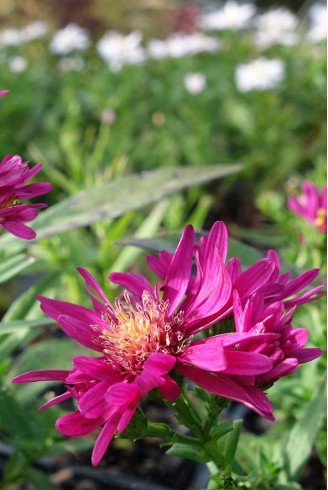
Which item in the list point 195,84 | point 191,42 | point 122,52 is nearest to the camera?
point 195,84

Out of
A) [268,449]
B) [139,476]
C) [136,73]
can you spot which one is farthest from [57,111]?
[268,449]

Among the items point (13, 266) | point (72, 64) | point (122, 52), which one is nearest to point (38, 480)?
point (13, 266)

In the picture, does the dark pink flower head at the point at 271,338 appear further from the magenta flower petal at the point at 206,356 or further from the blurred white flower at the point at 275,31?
the blurred white flower at the point at 275,31

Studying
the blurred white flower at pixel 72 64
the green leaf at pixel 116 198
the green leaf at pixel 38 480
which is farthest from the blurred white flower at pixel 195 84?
the green leaf at pixel 38 480

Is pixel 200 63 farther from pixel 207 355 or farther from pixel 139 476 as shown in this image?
pixel 207 355

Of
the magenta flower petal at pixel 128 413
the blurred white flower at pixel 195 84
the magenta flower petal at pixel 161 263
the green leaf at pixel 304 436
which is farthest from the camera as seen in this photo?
the blurred white flower at pixel 195 84

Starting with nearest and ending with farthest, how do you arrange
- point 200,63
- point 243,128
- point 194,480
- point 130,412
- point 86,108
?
point 130,412 → point 194,480 → point 243,128 → point 86,108 → point 200,63

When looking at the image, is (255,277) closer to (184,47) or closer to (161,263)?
(161,263)

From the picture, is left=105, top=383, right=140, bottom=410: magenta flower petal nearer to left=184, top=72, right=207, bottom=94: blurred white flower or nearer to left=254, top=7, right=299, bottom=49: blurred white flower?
left=184, top=72, right=207, bottom=94: blurred white flower
